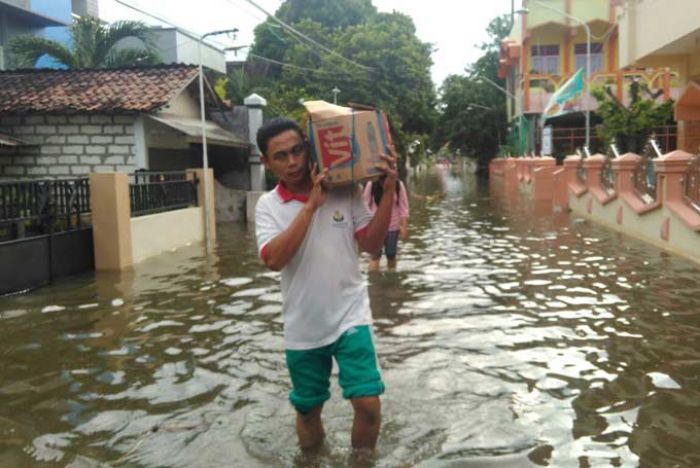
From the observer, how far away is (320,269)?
3.38m

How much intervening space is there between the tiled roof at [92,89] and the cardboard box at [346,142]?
42.1ft

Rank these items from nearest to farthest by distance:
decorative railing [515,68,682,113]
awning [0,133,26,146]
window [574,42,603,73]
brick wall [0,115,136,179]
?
1. awning [0,133,26,146]
2. brick wall [0,115,136,179]
3. decorative railing [515,68,682,113]
4. window [574,42,603,73]

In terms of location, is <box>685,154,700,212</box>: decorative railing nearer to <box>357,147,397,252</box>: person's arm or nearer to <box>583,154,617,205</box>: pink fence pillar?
<box>583,154,617,205</box>: pink fence pillar

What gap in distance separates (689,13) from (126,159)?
39.1ft

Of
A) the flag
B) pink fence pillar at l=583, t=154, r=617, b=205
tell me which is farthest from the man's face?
the flag

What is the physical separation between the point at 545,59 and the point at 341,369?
39.4 metres

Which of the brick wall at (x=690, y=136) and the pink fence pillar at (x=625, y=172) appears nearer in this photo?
the pink fence pillar at (x=625, y=172)

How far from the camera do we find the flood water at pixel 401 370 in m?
4.00

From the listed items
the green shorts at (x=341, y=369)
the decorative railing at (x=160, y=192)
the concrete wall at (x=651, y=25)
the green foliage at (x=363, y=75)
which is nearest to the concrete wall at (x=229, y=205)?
the decorative railing at (x=160, y=192)

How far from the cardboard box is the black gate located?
6.67 m

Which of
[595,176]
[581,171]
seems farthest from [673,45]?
[581,171]

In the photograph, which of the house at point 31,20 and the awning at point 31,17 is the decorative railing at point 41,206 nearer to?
the house at point 31,20

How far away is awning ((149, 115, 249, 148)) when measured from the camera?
16153 millimetres

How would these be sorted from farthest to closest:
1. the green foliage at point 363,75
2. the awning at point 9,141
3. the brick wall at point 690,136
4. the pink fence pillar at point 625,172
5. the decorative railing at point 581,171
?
the green foliage at point 363,75 → the brick wall at point 690,136 → the decorative railing at point 581,171 → the awning at point 9,141 → the pink fence pillar at point 625,172
